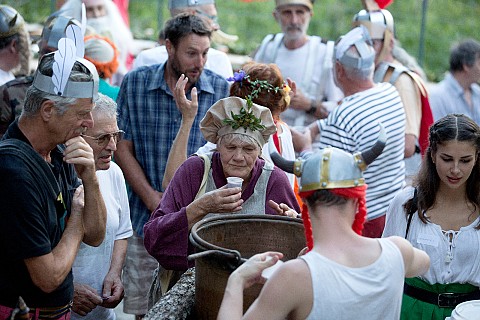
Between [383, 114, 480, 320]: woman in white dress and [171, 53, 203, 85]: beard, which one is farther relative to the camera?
[171, 53, 203, 85]: beard

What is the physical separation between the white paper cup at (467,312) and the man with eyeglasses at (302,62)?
3220mm

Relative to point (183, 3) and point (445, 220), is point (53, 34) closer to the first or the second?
point (183, 3)

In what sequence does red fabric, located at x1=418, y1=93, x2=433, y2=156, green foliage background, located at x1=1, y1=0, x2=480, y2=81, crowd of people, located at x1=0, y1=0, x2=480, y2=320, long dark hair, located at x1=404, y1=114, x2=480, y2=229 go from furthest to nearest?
green foliage background, located at x1=1, y1=0, x2=480, y2=81 → red fabric, located at x1=418, y1=93, x2=433, y2=156 → long dark hair, located at x1=404, y1=114, x2=480, y2=229 → crowd of people, located at x1=0, y1=0, x2=480, y2=320

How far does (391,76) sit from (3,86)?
3107mm

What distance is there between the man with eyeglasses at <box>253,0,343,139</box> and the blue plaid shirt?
55.7 inches

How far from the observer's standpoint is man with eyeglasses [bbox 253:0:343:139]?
22.5ft

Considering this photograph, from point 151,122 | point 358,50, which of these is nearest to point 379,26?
point 358,50

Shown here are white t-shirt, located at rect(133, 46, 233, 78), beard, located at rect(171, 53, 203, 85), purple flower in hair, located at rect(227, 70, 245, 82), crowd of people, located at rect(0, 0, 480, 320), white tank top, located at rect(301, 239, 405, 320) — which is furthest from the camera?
white t-shirt, located at rect(133, 46, 233, 78)

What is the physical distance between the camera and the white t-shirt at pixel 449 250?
424cm

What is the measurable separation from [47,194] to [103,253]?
1.14m

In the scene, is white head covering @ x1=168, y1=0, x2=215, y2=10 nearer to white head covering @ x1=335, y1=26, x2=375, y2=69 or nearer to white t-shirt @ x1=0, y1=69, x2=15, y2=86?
white head covering @ x1=335, y1=26, x2=375, y2=69

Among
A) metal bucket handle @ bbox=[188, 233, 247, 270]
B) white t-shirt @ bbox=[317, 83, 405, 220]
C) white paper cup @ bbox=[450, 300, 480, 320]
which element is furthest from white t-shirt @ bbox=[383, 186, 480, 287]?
white t-shirt @ bbox=[317, 83, 405, 220]

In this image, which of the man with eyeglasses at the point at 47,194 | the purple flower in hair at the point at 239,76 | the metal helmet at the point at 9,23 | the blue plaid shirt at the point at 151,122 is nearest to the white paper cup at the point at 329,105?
the blue plaid shirt at the point at 151,122

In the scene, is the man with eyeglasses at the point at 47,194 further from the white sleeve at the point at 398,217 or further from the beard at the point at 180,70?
the beard at the point at 180,70
